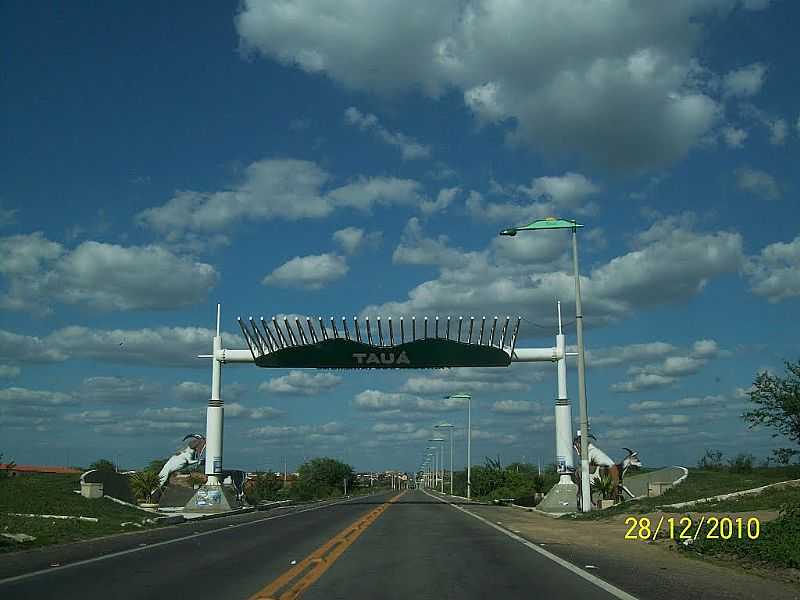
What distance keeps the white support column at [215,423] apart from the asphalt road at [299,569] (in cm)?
1926

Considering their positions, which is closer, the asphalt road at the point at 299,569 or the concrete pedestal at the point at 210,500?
the asphalt road at the point at 299,569

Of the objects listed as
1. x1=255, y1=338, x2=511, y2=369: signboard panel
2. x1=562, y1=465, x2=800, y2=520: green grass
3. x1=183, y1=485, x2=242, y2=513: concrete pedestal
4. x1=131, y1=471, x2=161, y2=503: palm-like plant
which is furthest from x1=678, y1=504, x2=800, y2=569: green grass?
x1=131, y1=471, x2=161, y2=503: palm-like plant

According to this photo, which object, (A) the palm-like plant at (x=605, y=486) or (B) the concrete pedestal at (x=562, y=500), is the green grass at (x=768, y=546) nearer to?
(B) the concrete pedestal at (x=562, y=500)

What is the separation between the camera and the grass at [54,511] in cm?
2067

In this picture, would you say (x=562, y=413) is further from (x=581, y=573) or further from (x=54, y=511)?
(x=581, y=573)

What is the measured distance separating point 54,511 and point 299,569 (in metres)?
15.8

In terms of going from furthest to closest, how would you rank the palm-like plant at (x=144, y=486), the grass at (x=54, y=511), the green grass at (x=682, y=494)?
the palm-like plant at (x=144, y=486) → the green grass at (x=682, y=494) → the grass at (x=54, y=511)

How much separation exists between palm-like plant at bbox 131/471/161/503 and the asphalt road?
21268mm

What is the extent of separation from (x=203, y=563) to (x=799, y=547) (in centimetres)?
974

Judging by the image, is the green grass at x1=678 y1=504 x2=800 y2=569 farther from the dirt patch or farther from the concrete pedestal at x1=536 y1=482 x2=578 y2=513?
the concrete pedestal at x1=536 y1=482 x2=578 y2=513

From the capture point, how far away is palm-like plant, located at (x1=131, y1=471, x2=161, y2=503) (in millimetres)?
41969

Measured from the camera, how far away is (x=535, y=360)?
40969 mm

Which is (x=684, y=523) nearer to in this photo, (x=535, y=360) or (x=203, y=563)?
(x=203, y=563)

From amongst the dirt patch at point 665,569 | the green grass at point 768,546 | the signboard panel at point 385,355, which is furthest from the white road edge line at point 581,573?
the signboard panel at point 385,355
